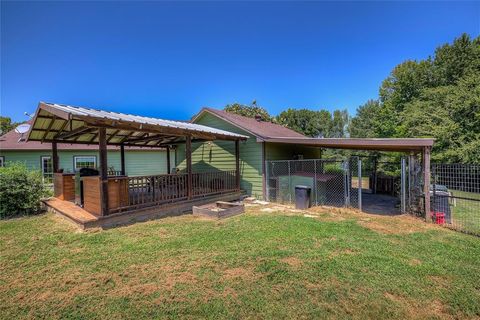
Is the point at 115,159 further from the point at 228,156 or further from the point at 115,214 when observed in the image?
the point at 115,214

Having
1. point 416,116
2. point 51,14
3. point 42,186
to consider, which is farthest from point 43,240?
point 416,116

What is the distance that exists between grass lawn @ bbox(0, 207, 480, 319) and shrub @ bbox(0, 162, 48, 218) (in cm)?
216

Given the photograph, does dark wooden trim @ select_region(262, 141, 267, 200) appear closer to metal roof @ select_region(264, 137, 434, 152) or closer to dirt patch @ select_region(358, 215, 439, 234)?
metal roof @ select_region(264, 137, 434, 152)

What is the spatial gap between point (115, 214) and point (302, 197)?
237 inches

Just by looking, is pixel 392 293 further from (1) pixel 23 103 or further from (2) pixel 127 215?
(1) pixel 23 103

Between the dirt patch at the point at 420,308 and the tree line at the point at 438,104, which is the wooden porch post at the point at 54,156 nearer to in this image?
the dirt patch at the point at 420,308

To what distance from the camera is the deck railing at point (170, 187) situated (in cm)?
722

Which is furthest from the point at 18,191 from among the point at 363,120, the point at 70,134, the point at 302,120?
the point at 363,120

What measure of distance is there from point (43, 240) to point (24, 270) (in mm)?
1658

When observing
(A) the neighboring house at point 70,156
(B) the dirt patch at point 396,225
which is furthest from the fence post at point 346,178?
(A) the neighboring house at point 70,156

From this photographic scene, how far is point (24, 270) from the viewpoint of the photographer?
394 cm

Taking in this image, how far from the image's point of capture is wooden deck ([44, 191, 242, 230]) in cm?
611

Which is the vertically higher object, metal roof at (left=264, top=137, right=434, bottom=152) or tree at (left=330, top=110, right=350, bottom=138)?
tree at (left=330, top=110, right=350, bottom=138)

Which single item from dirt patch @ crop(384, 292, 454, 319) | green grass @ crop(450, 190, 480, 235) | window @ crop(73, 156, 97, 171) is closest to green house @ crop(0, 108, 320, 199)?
window @ crop(73, 156, 97, 171)
